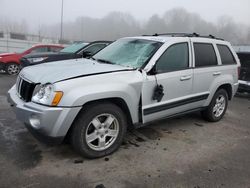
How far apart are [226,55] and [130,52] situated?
2.32 m

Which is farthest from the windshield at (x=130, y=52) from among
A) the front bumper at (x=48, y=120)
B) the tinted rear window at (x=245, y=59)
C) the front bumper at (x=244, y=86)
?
the tinted rear window at (x=245, y=59)

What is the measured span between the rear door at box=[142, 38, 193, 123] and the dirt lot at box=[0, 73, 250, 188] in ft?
1.71

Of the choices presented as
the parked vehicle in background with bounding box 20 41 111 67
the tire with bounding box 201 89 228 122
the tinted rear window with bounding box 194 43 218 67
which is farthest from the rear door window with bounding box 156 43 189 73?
the parked vehicle in background with bounding box 20 41 111 67

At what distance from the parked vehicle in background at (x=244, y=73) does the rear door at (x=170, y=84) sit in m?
4.42

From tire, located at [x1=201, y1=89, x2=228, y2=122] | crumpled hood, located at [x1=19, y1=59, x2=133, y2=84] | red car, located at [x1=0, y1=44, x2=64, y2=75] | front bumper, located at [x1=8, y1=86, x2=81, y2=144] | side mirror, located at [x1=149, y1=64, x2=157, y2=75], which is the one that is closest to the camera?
front bumper, located at [x1=8, y1=86, x2=81, y2=144]

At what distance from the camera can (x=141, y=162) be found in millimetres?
3365

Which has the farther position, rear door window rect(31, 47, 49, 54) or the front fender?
rear door window rect(31, 47, 49, 54)

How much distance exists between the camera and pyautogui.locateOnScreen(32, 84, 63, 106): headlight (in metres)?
2.91

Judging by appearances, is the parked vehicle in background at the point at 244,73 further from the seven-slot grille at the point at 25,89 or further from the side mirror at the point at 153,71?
the seven-slot grille at the point at 25,89

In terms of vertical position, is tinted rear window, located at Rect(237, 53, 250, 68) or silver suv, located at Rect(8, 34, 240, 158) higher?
tinted rear window, located at Rect(237, 53, 250, 68)

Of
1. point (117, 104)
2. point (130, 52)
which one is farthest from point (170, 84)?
point (117, 104)

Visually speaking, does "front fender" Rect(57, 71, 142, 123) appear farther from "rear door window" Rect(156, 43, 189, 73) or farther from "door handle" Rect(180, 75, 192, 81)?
"door handle" Rect(180, 75, 192, 81)

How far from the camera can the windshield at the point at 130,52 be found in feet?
12.6

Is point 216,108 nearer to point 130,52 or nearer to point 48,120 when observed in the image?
point 130,52
